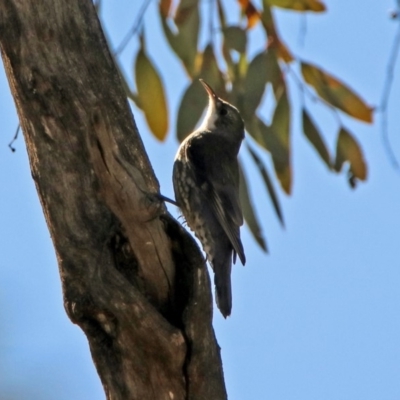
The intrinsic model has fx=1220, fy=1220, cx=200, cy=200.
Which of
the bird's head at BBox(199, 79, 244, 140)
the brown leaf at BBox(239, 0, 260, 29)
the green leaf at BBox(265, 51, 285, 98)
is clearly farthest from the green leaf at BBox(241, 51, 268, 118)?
the bird's head at BBox(199, 79, 244, 140)

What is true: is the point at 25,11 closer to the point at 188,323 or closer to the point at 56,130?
the point at 56,130

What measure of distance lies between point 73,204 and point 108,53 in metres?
0.55

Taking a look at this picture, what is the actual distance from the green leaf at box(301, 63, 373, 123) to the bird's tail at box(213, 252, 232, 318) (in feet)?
2.37

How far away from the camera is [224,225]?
4.48m

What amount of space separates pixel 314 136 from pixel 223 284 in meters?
0.83

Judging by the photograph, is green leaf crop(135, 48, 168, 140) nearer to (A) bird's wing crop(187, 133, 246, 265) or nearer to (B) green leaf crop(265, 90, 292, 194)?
(A) bird's wing crop(187, 133, 246, 265)

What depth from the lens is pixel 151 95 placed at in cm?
457

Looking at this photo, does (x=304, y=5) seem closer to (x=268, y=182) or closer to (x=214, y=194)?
(x=268, y=182)

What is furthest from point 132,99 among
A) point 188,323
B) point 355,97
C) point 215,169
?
point 188,323

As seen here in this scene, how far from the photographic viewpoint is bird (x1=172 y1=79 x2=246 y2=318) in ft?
14.4

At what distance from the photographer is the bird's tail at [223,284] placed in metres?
4.23

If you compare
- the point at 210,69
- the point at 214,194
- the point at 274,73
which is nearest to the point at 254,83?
the point at 274,73

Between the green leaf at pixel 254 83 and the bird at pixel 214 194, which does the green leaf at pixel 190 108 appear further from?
the green leaf at pixel 254 83

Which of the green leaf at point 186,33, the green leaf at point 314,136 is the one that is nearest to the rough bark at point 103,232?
the green leaf at point 186,33
